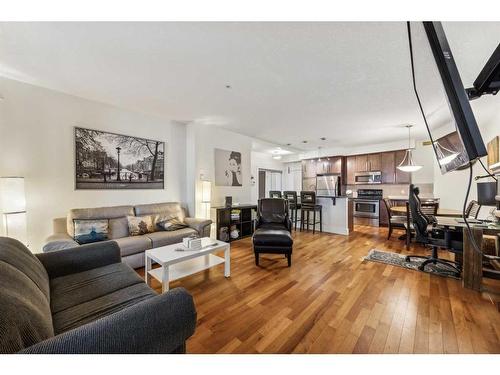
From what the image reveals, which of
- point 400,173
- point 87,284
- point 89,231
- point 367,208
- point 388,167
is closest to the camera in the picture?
point 87,284

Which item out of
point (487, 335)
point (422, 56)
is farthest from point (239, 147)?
point (487, 335)

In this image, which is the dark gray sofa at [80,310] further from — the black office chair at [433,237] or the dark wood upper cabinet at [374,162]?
the dark wood upper cabinet at [374,162]

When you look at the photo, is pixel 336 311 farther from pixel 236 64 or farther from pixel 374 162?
pixel 374 162

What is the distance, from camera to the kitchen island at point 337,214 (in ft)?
16.3

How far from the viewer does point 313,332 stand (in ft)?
5.22

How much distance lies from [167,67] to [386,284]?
3456 millimetres

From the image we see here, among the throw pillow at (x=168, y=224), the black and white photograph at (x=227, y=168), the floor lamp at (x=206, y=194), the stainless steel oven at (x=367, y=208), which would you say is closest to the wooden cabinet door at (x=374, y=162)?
the stainless steel oven at (x=367, y=208)

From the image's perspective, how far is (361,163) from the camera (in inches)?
249

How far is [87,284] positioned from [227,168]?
11.2 ft

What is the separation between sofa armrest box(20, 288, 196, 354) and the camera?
28.2 inches

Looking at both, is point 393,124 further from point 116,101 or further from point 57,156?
point 57,156

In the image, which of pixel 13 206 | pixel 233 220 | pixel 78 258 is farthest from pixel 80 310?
pixel 233 220

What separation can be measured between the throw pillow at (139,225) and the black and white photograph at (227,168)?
65.5 inches
